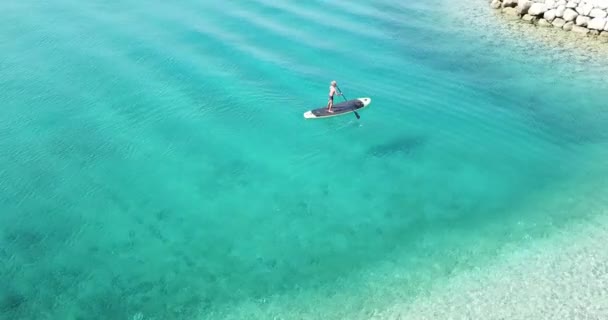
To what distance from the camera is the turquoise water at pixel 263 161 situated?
56.2 ft

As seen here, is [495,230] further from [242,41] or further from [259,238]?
[242,41]

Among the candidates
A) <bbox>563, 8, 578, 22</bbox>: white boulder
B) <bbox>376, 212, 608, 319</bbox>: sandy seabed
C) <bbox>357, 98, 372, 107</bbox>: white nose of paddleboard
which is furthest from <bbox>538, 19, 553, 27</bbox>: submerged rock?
<bbox>376, 212, 608, 319</bbox>: sandy seabed

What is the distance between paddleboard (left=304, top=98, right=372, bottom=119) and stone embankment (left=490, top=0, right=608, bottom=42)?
54.2ft

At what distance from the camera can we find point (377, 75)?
28.4 m

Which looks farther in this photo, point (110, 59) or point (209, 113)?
point (110, 59)

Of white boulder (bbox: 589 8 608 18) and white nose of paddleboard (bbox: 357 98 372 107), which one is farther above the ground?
white boulder (bbox: 589 8 608 18)

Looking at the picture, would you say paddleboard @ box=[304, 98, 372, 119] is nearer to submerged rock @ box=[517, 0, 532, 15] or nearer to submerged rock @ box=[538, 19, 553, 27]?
submerged rock @ box=[538, 19, 553, 27]

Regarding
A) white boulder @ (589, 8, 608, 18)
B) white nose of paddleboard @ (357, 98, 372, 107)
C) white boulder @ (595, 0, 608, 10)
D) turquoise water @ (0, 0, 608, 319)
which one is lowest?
turquoise water @ (0, 0, 608, 319)

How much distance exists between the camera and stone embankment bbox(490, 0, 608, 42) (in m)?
31.6

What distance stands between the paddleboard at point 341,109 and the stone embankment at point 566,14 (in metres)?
16.5

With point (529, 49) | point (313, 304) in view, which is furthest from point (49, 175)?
Answer: point (529, 49)

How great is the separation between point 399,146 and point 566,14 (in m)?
18.3

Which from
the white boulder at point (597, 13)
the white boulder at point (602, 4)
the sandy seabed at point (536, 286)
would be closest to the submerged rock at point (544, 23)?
the white boulder at point (597, 13)

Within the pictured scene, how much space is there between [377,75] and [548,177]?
36.3 ft
